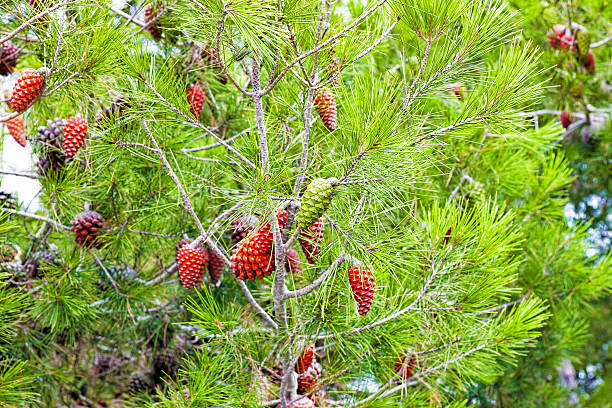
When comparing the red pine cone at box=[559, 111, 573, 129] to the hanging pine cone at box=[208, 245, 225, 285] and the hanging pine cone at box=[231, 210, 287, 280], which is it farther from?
the hanging pine cone at box=[231, 210, 287, 280]

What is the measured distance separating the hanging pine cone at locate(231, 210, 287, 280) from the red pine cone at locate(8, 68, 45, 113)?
467mm

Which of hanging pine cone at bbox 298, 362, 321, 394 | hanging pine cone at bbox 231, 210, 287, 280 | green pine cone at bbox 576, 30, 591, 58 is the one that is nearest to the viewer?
hanging pine cone at bbox 231, 210, 287, 280

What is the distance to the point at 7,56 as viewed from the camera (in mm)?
1168

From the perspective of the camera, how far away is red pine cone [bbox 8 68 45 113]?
90cm

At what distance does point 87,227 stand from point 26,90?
1.00ft

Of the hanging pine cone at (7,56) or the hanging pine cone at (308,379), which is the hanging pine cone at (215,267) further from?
the hanging pine cone at (7,56)

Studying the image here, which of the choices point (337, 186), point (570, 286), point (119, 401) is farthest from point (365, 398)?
point (119, 401)

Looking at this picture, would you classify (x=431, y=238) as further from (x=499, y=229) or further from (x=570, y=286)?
(x=570, y=286)

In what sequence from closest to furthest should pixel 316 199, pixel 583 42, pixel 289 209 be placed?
1. pixel 316 199
2. pixel 289 209
3. pixel 583 42

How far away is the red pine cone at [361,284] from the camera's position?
0.73 meters

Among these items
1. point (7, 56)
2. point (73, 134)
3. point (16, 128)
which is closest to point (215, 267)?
point (73, 134)

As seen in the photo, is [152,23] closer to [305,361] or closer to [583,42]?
[305,361]

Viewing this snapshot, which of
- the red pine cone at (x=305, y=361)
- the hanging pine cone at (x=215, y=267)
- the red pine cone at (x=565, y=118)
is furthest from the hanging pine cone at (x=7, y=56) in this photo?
the red pine cone at (x=565, y=118)

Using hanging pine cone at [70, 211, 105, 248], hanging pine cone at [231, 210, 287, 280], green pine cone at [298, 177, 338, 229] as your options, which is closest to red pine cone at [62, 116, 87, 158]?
hanging pine cone at [70, 211, 105, 248]
